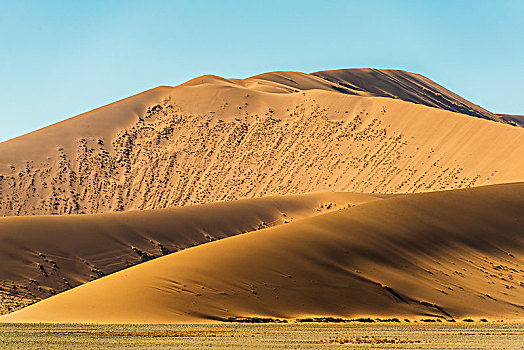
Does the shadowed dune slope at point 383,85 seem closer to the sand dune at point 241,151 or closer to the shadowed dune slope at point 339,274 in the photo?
the sand dune at point 241,151

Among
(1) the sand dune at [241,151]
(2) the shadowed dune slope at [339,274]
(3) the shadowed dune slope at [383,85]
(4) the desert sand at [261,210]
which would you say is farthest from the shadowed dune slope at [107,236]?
(3) the shadowed dune slope at [383,85]

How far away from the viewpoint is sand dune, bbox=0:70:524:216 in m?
97.8

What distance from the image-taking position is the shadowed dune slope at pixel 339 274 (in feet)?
147

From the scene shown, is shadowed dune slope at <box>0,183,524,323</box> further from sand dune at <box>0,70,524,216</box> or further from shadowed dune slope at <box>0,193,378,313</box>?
sand dune at <box>0,70,524,216</box>

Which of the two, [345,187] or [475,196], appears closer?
[475,196]

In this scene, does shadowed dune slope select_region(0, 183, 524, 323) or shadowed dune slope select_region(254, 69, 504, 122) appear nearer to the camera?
shadowed dune slope select_region(0, 183, 524, 323)

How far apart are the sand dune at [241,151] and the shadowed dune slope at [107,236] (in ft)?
50.6

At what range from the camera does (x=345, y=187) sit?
99500 mm

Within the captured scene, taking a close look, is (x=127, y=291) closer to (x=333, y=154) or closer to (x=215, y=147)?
(x=333, y=154)

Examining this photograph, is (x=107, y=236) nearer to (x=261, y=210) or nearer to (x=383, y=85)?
(x=261, y=210)

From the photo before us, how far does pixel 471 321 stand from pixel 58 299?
25610mm

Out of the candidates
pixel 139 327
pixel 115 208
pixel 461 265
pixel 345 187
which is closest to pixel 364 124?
pixel 345 187

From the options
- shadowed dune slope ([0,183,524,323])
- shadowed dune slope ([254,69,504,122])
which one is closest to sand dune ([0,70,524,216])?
shadowed dune slope ([254,69,504,122])

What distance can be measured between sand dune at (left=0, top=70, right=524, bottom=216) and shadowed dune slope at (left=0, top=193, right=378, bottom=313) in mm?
15437
